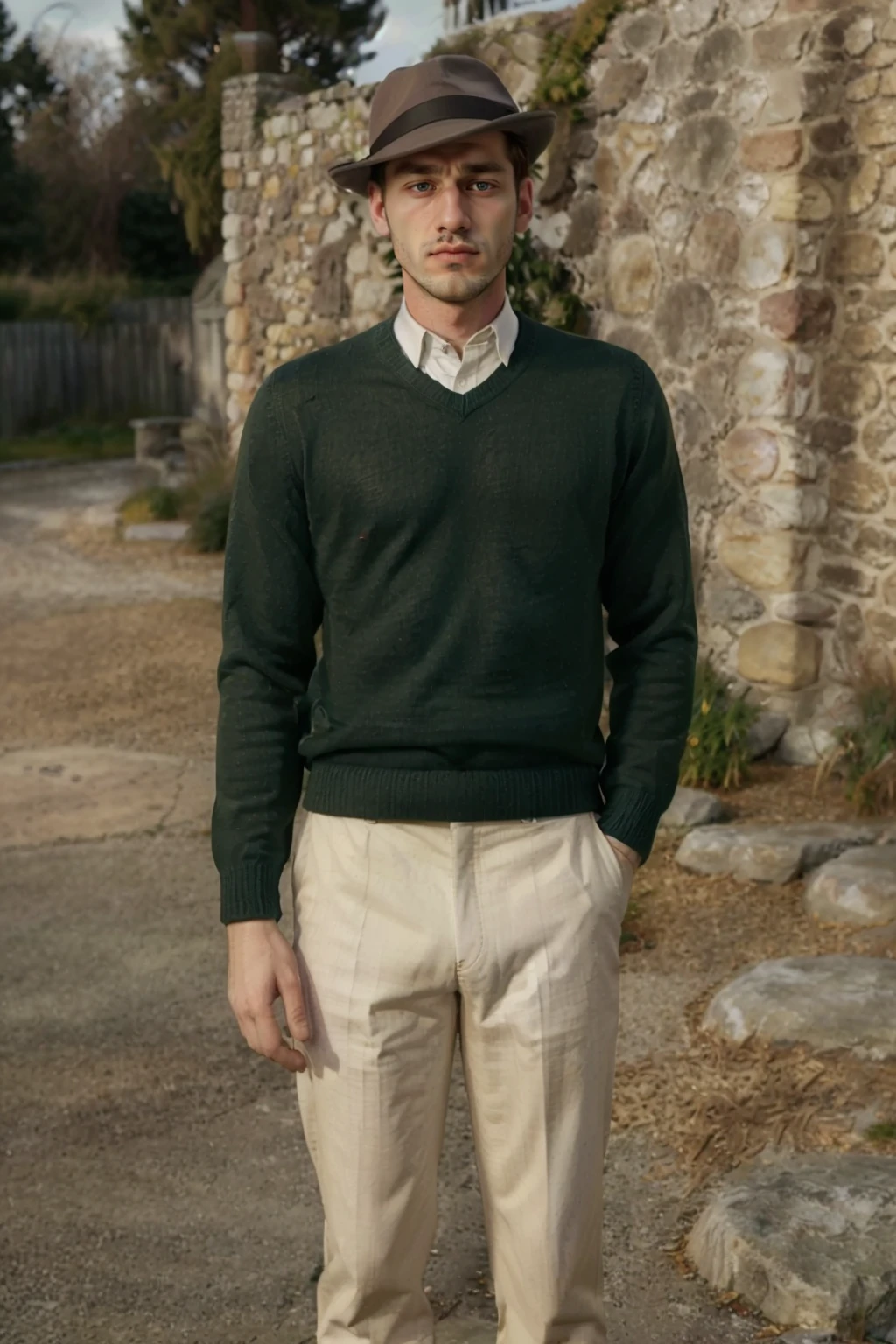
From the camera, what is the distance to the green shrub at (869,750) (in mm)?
5516

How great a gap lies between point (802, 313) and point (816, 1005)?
282 cm

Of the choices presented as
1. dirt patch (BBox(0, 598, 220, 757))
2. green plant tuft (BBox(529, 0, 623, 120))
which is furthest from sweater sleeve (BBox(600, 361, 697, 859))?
green plant tuft (BBox(529, 0, 623, 120))

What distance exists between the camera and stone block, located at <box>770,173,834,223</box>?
5793 millimetres

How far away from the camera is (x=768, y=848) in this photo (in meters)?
5.11

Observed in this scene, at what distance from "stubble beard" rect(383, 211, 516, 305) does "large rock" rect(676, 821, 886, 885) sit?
3282mm

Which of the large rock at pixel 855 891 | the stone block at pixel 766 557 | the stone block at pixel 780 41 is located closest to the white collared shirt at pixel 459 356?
the large rock at pixel 855 891

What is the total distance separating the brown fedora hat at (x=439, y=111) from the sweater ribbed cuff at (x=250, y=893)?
876 mm

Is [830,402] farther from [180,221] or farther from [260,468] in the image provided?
[180,221]

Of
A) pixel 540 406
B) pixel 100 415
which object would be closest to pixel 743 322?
pixel 540 406

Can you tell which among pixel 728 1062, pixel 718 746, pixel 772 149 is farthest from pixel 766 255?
pixel 728 1062

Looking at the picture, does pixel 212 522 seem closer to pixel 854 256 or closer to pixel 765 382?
pixel 765 382

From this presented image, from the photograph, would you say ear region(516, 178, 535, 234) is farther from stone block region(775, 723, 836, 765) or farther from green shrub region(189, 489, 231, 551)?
green shrub region(189, 489, 231, 551)

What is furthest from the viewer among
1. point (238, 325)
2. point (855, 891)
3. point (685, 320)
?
point (238, 325)

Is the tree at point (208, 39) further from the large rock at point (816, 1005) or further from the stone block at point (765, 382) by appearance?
the large rock at point (816, 1005)
